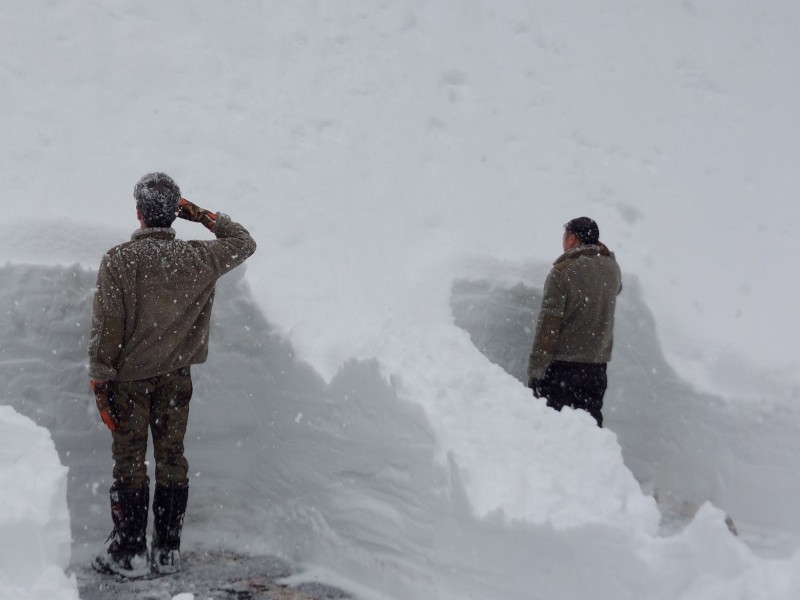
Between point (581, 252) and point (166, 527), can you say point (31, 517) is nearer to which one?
point (166, 527)

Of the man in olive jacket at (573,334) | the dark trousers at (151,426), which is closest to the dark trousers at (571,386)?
the man in olive jacket at (573,334)

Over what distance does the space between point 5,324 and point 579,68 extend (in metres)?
4.90

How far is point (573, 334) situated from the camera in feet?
15.8

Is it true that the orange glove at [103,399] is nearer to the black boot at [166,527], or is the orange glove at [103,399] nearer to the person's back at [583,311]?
the black boot at [166,527]

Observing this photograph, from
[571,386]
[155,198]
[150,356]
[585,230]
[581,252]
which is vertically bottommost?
[571,386]

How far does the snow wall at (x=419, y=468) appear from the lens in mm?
3256

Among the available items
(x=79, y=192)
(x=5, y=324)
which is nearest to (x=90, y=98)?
(x=79, y=192)

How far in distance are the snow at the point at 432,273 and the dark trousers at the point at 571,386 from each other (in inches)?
20.6

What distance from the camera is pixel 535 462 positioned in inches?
148

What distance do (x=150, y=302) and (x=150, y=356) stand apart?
24cm

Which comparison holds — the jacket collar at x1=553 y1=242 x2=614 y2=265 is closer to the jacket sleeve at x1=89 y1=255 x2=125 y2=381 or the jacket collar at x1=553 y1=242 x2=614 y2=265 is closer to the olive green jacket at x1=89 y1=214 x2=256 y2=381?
the olive green jacket at x1=89 y1=214 x2=256 y2=381


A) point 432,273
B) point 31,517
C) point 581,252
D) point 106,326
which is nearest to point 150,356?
point 106,326

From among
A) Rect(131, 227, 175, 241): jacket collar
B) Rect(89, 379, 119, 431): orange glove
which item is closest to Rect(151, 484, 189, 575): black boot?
Rect(89, 379, 119, 431): orange glove

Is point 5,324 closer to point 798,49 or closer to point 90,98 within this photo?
point 90,98
